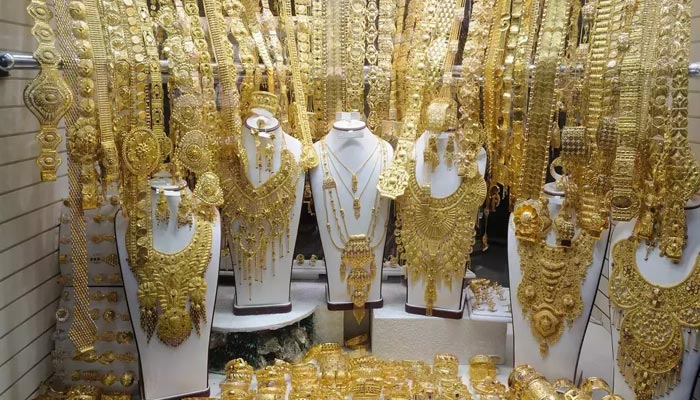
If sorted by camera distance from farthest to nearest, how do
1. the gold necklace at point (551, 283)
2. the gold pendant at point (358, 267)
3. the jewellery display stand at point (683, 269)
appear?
the gold pendant at point (358, 267)
the gold necklace at point (551, 283)
the jewellery display stand at point (683, 269)

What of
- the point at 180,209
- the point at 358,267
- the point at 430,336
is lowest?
the point at 430,336

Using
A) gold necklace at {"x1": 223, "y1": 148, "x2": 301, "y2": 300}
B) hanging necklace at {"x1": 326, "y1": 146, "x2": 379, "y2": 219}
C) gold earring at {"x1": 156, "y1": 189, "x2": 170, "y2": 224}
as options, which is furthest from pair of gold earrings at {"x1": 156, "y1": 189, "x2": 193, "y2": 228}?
hanging necklace at {"x1": 326, "y1": 146, "x2": 379, "y2": 219}

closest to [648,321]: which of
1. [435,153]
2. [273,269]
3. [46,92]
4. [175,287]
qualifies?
[435,153]

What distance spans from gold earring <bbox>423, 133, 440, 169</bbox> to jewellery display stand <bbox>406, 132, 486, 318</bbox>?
1 centimetres

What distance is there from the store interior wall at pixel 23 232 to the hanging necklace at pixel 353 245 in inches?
34.2

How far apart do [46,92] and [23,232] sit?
50 cm

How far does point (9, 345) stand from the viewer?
168 centimetres

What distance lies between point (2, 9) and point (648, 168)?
171 centimetres

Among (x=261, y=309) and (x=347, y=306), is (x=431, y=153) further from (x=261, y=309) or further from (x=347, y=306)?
(x=261, y=309)

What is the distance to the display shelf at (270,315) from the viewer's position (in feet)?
6.64

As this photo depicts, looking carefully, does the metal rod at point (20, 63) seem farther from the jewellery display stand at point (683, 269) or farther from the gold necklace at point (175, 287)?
the gold necklace at point (175, 287)

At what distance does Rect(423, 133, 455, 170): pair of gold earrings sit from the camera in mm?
1971

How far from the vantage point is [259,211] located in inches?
79.4

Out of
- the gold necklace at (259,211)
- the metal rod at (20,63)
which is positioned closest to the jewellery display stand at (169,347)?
the gold necklace at (259,211)
